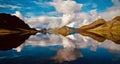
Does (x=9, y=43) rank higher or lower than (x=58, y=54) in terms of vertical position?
lower

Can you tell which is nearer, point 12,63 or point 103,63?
point 12,63

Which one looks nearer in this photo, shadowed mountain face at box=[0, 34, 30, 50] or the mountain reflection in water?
the mountain reflection in water

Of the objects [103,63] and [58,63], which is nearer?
[58,63]

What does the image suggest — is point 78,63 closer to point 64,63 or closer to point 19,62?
point 64,63

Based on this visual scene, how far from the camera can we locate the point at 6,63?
138 feet

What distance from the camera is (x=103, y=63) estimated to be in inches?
1768

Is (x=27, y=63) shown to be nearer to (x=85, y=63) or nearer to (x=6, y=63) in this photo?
(x=6, y=63)

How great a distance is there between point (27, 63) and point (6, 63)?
3983mm

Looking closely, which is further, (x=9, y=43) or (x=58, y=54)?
(x=9, y=43)

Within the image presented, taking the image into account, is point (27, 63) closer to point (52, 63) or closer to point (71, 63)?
point (52, 63)

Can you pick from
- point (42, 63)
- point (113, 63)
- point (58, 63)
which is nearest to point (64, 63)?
point (58, 63)

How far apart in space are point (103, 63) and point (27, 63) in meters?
15.4

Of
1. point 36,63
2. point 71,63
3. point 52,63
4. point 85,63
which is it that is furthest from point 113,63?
point 36,63

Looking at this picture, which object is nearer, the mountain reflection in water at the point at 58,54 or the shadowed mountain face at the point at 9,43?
the mountain reflection in water at the point at 58,54
